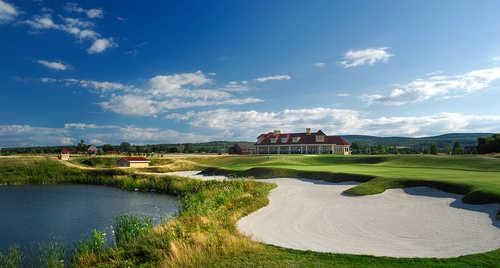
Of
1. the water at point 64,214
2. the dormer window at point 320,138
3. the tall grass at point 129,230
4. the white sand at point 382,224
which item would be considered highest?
the dormer window at point 320,138

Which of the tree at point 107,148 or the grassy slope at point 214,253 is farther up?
the tree at point 107,148

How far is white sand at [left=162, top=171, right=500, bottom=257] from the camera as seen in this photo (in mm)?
10094

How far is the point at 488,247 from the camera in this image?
9.66 meters

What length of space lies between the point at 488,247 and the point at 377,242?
2853 millimetres

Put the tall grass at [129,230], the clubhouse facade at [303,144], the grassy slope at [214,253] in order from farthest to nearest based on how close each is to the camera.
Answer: the clubhouse facade at [303,144], the tall grass at [129,230], the grassy slope at [214,253]

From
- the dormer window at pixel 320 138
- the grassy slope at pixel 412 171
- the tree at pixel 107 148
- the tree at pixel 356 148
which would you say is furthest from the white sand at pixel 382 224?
the tree at pixel 107 148

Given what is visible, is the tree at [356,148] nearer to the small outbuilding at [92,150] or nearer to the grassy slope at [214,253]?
the small outbuilding at [92,150]

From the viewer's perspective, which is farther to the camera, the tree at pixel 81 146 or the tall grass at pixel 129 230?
the tree at pixel 81 146

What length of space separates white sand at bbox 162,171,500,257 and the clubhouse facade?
52598 millimetres

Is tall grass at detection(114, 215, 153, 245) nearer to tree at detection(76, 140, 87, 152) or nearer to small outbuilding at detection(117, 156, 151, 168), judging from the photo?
small outbuilding at detection(117, 156, 151, 168)

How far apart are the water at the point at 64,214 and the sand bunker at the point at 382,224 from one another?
24.9 feet

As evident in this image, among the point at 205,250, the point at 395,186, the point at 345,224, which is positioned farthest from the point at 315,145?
the point at 205,250

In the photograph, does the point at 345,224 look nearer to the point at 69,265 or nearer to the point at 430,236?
the point at 430,236

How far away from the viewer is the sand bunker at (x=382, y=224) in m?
10.1
